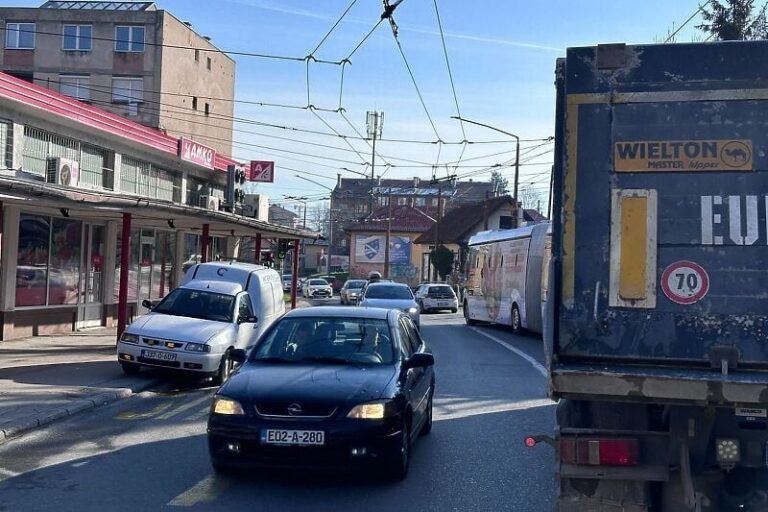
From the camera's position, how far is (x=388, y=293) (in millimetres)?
26719

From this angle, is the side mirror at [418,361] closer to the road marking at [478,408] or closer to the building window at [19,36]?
the road marking at [478,408]

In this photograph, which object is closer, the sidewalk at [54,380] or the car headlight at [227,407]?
the car headlight at [227,407]

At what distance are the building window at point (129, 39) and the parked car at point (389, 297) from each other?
29.2 meters

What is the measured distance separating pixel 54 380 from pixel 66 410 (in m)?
2.68

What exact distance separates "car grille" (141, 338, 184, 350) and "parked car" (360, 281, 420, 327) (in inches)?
480

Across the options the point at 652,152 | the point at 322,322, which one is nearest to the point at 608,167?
the point at 652,152

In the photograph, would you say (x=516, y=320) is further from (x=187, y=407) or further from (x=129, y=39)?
(x=129, y=39)

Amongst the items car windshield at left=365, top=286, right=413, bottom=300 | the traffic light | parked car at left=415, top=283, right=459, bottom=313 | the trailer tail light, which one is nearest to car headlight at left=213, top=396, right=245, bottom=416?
the trailer tail light

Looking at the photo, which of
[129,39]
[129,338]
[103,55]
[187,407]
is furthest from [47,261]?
[103,55]

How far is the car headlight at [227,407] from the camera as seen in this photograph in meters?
7.28

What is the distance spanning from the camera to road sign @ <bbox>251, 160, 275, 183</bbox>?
3638cm

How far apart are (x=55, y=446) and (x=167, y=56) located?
4398 cm

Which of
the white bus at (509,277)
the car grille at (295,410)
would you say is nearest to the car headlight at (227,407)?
the car grille at (295,410)

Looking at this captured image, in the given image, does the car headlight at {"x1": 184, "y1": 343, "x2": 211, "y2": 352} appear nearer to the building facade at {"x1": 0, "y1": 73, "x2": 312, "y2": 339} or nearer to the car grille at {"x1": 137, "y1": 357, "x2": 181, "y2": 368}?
the car grille at {"x1": 137, "y1": 357, "x2": 181, "y2": 368}
